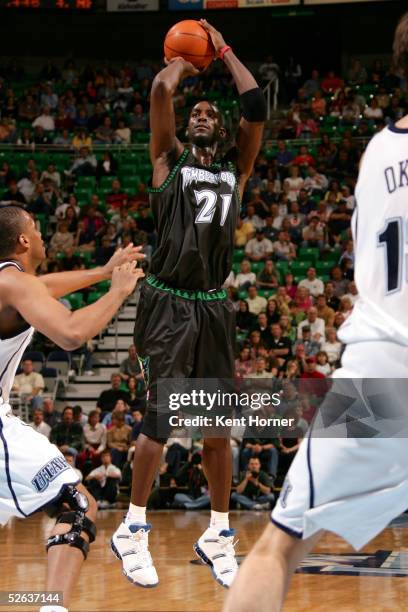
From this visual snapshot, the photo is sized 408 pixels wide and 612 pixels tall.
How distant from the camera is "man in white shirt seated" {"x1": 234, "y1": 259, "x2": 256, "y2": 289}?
16.0 metres

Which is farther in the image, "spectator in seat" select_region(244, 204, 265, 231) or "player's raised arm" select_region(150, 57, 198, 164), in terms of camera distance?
"spectator in seat" select_region(244, 204, 265, 231)

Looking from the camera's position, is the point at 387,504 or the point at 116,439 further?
the point at 116,439

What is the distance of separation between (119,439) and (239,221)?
12.9 ft

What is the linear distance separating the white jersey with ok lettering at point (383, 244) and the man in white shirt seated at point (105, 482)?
10072mm

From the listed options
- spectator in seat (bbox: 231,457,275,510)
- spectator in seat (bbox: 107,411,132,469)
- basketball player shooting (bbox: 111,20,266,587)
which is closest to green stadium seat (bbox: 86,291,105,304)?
spectator in seat (bbox: 107,411,132,469)

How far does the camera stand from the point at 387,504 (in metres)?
3.13

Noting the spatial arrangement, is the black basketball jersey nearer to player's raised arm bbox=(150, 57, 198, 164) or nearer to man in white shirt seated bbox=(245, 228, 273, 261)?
player's raised arm bbox=(150, 57, 198, 164)

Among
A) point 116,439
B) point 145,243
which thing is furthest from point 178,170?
point 145,243

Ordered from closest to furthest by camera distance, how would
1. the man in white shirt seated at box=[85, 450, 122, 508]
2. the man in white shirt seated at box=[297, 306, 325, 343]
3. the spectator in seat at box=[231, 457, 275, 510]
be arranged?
the spectator in seat at box=[231, 457, 275, 510], the man in white shirt seated at box=[85, 450, 122, 508], the man in white shirt seated at box=[297, 306, 325, 343]

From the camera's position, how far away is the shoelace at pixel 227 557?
18.9ft

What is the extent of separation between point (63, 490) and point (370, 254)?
7.17 ft

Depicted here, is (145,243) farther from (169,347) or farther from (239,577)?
(239,577)

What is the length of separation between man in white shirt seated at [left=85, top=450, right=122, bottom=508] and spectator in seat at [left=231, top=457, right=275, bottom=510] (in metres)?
1.69

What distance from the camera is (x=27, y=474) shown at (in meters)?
4.56
